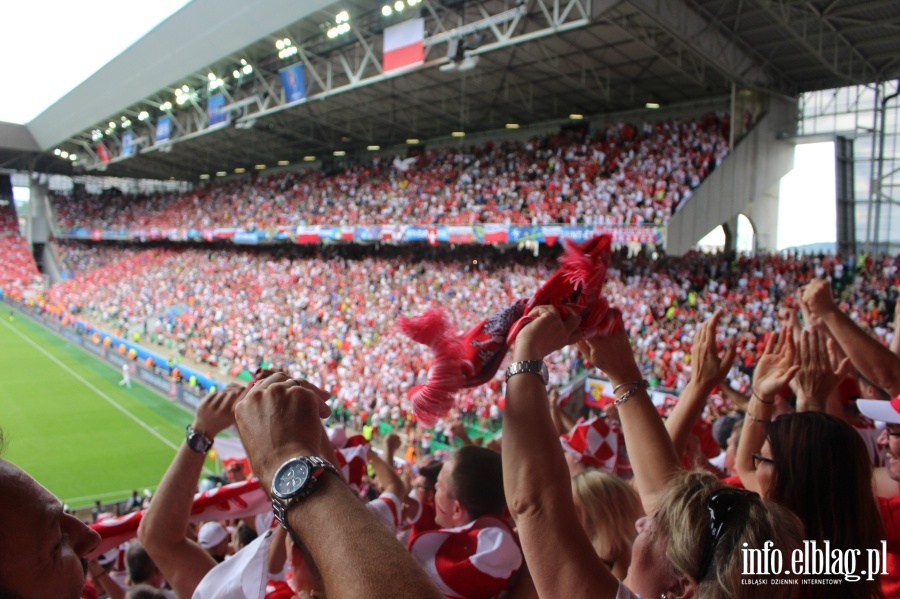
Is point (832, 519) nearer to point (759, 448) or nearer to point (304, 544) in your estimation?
point (759, 448)

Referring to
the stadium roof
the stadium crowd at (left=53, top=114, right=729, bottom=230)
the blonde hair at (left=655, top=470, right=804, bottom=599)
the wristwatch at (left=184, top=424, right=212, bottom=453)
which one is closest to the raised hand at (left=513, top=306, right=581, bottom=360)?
the blonde hair at (left=655, top=470, right=804, bottom=599)

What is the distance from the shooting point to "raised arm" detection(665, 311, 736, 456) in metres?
2.17

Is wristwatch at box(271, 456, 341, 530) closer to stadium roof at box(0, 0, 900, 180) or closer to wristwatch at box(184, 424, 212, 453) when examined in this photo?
wristwatch at box(184, 424, 212, 453)

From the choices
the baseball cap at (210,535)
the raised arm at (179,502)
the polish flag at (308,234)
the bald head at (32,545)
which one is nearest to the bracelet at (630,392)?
the raised arm at (179,502)

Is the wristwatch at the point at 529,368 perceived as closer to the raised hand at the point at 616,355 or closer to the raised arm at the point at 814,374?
the raised hand at the point at 616,355

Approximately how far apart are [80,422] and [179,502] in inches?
654

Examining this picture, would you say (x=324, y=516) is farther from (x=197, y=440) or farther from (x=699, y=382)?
(x=699, y=382)

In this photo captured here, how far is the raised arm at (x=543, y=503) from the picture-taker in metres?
1.20

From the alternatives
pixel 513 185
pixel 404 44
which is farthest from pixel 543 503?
pixel 513 185

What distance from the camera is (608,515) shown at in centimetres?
238

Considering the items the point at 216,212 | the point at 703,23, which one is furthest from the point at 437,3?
the point at 216,212

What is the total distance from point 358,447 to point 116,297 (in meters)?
29.1

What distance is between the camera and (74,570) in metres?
1.12

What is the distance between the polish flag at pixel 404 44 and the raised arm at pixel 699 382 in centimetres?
1300
